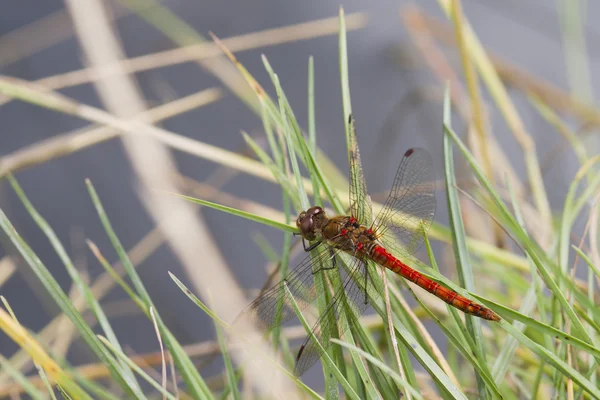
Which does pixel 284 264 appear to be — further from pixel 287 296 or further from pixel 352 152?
pixel 352 152

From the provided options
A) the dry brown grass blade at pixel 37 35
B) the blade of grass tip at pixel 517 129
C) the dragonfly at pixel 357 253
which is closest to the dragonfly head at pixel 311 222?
the dragonfly at pixel 357 253

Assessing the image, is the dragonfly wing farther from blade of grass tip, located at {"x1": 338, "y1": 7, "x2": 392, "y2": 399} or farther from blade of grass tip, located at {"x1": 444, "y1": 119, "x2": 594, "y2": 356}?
blade of grass tip, located at {"x1": 444, "y1": 119, "x2": 594, "y2": 356}

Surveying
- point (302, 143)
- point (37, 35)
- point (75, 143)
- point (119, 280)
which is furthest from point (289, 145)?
point (37, 35)

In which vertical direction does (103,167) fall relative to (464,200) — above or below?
above

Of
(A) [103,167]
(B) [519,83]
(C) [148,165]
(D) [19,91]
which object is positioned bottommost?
(D) [19,91]

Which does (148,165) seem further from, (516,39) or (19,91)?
(516,39)

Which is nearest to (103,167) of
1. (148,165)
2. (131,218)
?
(131,218)
